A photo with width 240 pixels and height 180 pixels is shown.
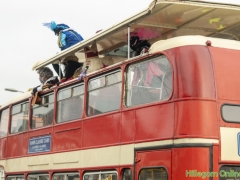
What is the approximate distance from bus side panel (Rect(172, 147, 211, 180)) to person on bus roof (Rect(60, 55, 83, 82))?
15.6ft

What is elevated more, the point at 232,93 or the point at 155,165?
the point at 232,93

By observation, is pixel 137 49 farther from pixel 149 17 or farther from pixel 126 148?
pixel 126 148

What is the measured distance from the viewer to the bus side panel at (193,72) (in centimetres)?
827

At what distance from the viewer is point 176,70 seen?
8477 mm

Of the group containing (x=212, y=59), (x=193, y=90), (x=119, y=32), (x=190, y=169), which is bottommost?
(x=190, y=169)

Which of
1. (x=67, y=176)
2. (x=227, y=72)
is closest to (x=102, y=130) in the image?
(x=67, y=176)

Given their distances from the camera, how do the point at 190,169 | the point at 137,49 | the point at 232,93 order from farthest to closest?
the point at 137,49 → the point at 232,93 → the point at 190,169

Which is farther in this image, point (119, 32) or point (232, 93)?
point (119, 32)

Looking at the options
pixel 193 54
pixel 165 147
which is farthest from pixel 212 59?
pixel 165 147

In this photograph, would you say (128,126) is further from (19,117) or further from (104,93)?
(19,117)

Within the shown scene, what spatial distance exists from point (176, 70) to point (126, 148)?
1.68m

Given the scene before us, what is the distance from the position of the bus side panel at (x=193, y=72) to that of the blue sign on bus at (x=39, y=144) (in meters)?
4.59

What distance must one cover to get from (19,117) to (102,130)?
4.87 meters

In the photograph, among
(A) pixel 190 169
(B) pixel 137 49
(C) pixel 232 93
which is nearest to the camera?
(A) pixel 190 169
